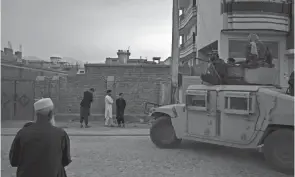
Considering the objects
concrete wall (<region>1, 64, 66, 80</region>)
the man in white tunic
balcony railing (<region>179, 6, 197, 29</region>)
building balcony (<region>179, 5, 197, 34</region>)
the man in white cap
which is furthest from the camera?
building balcony (<region>179, 5, 197, 34</region>)

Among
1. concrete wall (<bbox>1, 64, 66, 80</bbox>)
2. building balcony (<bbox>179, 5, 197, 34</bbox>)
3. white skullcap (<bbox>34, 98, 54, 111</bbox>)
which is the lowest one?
white skullcap (<bbox>34, 98, 54, 111</bbox>)

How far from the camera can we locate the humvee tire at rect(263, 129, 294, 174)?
264 inches

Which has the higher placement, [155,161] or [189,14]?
[189,14]

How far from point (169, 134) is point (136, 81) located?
8679 millimetres

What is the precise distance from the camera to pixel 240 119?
24.6ft

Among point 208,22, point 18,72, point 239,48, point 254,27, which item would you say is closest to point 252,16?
point 254,27

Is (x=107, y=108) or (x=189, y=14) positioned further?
(x=189, y=14)

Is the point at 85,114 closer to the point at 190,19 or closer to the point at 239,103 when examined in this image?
the point at 239,103

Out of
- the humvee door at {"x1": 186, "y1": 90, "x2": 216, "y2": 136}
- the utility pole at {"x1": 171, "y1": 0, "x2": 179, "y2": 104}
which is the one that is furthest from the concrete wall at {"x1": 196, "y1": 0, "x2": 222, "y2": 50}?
the humvee door at {"x1": 186, "y1": 90, "x2": 216, "y2": 136}

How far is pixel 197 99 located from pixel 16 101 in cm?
1140

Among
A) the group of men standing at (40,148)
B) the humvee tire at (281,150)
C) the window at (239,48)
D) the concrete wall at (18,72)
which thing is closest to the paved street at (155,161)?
the humvee tire at (281,150)

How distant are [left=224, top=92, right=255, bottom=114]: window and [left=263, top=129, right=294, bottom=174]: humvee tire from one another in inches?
28.2

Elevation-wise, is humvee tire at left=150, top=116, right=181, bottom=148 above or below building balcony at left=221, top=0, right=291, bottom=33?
below

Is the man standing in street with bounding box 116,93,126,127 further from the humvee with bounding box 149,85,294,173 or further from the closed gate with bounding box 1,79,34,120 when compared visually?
the humvee with bounding box 149,85,294,173
